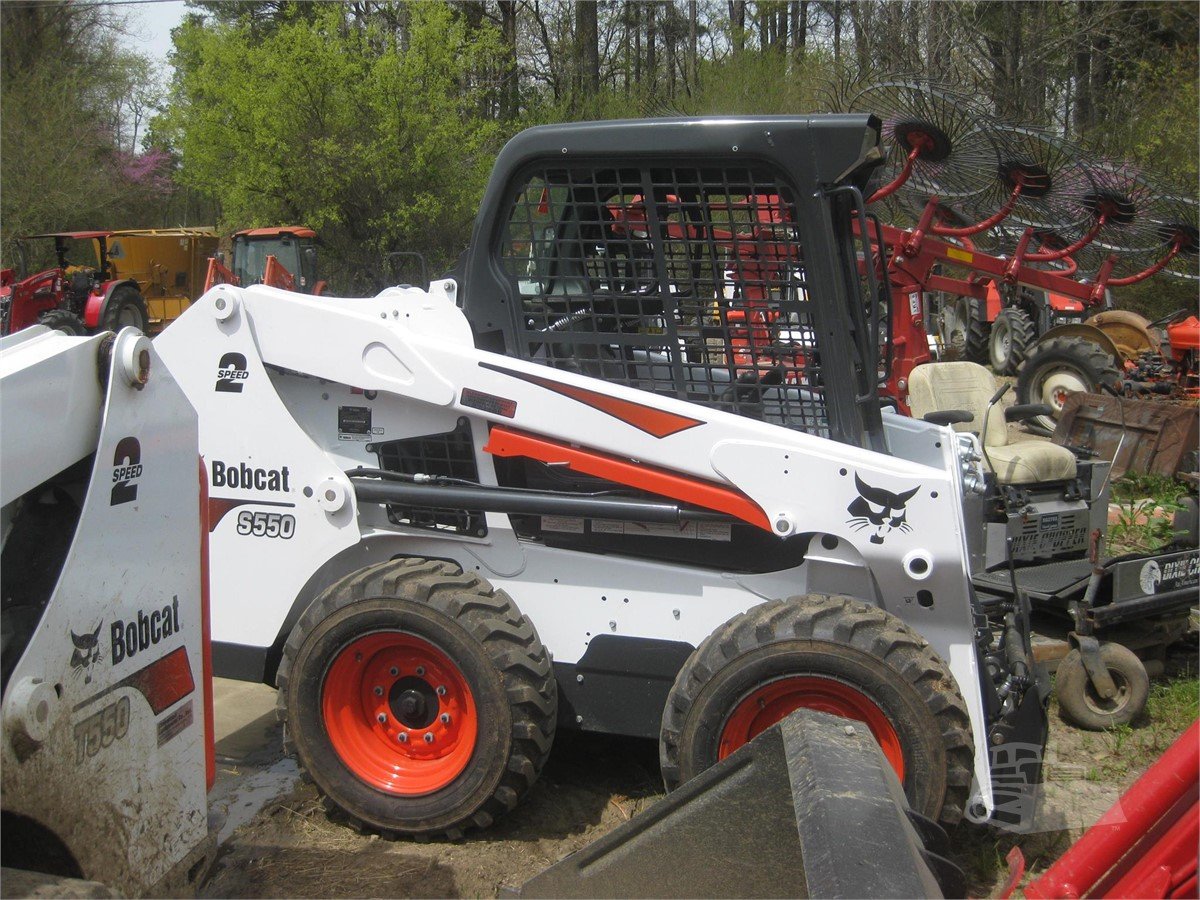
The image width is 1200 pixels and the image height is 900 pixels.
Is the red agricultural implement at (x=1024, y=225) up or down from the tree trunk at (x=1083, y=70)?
down

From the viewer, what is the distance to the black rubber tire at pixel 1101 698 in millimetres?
4699

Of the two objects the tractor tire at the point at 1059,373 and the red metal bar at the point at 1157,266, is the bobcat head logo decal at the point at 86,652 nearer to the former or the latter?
the red metal bar at the point at 1157,266

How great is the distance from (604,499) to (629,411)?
0.31m

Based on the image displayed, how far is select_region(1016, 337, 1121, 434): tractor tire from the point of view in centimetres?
1073

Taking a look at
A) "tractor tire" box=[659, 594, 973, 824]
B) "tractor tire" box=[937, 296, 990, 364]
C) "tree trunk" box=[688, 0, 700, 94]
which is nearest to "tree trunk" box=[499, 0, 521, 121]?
"tree trunk" box=[688, 0, 700, 94]

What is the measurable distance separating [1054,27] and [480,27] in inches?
436

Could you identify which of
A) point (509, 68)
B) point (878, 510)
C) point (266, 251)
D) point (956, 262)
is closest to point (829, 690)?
point (878, 510)

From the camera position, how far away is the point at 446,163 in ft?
70.3

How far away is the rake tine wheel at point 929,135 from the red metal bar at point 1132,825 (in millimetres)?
6102

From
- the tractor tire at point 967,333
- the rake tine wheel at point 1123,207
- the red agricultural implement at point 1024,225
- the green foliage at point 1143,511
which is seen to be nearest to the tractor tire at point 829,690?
the green foliage at point 1143,511

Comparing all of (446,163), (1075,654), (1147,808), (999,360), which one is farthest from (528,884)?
(446,163)

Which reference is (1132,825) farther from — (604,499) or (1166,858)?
(604,499)

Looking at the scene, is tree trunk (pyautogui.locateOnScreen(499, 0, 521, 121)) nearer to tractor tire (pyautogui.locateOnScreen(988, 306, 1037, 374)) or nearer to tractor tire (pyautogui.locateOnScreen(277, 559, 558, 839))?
tractor tire (pyautogui.locateOnScreen(988, 306, 1037, 374))

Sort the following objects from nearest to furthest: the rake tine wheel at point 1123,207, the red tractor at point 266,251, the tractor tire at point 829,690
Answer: the tractor tire at point 829,690
the rake tine wheel at point 1123,207
the red tractor at point 266,251
